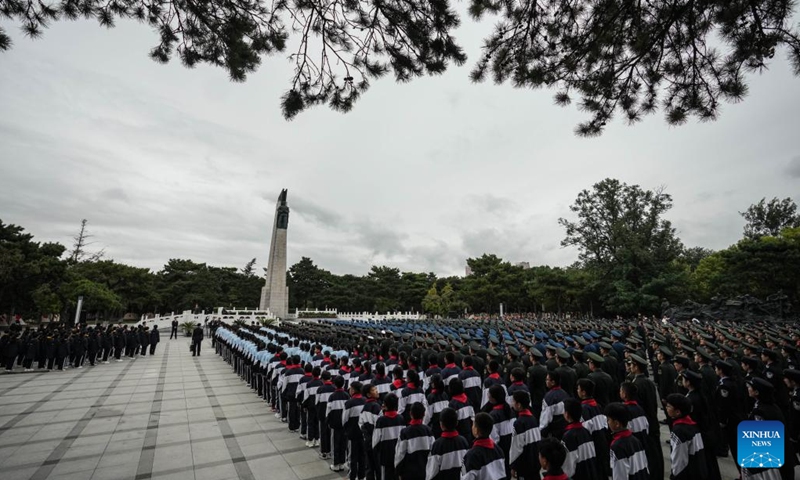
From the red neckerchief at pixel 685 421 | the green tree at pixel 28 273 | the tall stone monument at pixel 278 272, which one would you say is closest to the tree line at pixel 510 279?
the green tree at pixel 28 273

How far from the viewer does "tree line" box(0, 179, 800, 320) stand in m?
24.7

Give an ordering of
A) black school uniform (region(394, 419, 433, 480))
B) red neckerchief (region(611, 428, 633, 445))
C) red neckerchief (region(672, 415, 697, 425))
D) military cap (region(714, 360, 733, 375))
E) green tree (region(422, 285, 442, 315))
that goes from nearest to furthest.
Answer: red neckerchief (region(611, 428, 633, 445)) < red neckerchief (region(672, 415, 697, 425)) < black school uniform (region(394, 419, 433, 480)) < military cap (region(714, 360, 733, 375)) < green tree (region(422, 285, 442, 315))

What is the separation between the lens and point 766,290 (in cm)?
2588

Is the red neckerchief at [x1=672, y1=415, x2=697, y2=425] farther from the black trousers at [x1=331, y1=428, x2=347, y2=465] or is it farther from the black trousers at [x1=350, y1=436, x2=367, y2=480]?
the black trousers at [x1=331, y1=428, x2=347, y2=465]

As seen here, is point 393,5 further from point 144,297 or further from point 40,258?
point 144,297

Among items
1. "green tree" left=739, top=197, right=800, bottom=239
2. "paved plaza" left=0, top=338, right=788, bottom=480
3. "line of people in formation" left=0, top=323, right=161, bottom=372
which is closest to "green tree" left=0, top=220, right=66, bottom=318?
"line of people in formation" left=0, top=323, right=161, bottom=372

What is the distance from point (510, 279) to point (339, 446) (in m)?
38.9

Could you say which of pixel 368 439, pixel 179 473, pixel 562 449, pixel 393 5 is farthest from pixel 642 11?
pixel 179 473

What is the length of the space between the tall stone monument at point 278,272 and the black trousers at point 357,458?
2926 centimetres

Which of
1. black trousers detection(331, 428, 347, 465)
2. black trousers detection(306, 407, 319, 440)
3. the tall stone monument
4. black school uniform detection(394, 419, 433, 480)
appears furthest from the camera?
the tall stone monument

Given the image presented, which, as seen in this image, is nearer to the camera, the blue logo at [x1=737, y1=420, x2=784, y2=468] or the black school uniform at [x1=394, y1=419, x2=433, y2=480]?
the blue logo at [x1=737, y1=420, x2=784, y2=468]

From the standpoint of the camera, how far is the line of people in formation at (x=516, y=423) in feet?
10.3

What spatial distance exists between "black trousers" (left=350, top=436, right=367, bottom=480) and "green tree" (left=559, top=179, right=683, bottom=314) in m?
31.5

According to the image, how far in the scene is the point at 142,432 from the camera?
22.9 feet
